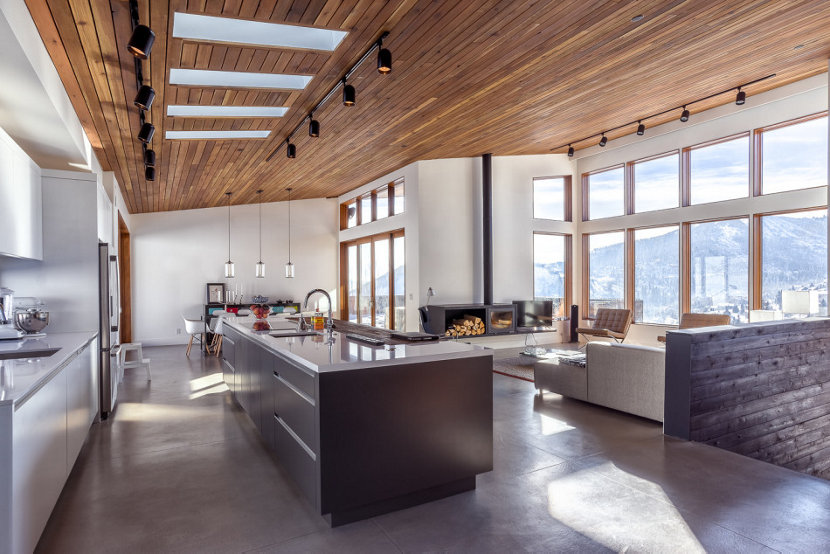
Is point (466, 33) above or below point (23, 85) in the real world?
above

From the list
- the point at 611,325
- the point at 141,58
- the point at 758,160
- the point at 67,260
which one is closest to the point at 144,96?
the point at 141,58

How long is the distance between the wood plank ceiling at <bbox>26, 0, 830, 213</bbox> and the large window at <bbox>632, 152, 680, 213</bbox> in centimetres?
113

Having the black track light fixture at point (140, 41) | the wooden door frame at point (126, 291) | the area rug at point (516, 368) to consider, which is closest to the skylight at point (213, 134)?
the black track light fixture at point (140, 41)

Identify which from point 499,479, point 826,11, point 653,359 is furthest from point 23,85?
point 826,11

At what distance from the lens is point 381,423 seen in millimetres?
2477

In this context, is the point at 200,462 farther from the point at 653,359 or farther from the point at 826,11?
the point at 826,11

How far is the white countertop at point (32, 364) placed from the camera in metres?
1.87

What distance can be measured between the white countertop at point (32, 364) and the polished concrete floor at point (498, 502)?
2.69 feet

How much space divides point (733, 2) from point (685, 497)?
3608mm

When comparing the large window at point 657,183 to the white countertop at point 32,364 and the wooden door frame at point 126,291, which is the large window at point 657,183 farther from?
the wooden door frame at point 126,291

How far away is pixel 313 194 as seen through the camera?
404 inches

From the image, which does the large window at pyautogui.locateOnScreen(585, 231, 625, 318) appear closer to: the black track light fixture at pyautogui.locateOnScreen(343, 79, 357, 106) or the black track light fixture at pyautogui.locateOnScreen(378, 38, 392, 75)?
the black track light fixture at pyautogui.locateOnScreen(343, 79, 357, 106)

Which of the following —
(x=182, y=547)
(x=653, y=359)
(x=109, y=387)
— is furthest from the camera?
(x=109, y=387)

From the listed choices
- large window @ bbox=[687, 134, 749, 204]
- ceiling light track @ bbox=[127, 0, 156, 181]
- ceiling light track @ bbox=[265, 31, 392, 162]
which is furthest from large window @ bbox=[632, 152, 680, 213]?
ceiling light track @ bbox=[127, 0, 156, 181]
